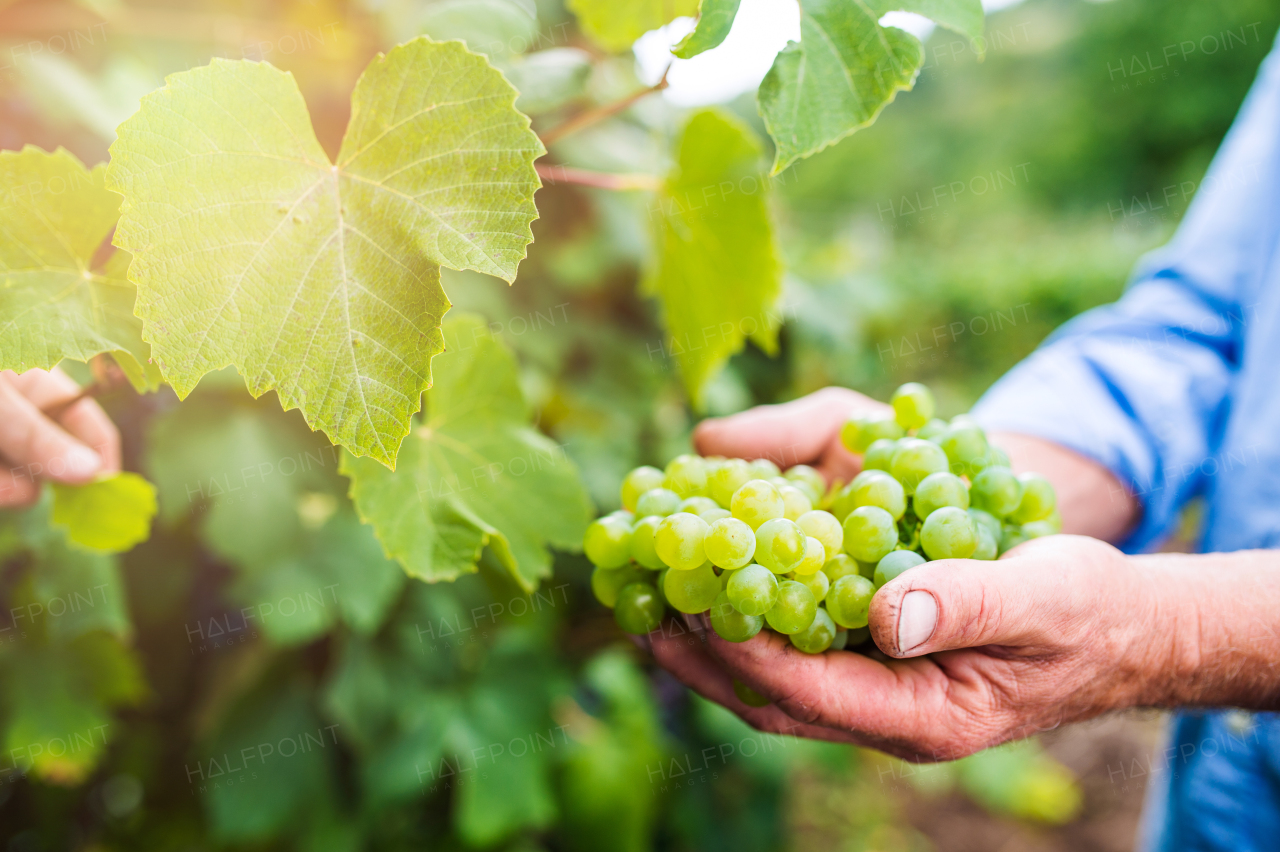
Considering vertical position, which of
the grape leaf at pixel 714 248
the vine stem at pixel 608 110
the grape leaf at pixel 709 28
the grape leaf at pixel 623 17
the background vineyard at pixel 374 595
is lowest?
the background vineyard at pixel 374 595

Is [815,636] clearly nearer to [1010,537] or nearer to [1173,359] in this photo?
[1010,537]

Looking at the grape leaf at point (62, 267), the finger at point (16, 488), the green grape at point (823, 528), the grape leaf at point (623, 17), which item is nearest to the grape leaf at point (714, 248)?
the grape leaf at point (623, 17)

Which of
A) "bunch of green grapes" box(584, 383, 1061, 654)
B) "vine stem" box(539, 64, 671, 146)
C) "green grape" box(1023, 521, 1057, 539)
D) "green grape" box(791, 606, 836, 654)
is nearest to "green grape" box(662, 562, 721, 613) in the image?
"bunch of green grapes" box(584, 383, 1061, 654)

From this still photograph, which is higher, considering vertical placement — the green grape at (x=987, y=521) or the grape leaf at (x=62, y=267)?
the grape leaf at (x=62, y=267)

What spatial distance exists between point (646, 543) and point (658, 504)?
0.17 ft

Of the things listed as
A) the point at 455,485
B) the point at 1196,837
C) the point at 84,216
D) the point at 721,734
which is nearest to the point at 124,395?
the point at 84,216

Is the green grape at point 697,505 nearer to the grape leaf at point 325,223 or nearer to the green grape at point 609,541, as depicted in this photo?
the green grape at point 609,541

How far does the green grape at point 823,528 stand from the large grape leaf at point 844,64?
15.0 inches

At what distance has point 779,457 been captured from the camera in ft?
3.85

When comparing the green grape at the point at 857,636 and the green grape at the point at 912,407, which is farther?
the green grape at the point at 912,407

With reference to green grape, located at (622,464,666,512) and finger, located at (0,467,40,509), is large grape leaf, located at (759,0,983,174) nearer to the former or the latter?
green grape, located at (622,464,666,512)

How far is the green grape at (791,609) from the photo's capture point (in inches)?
30.0

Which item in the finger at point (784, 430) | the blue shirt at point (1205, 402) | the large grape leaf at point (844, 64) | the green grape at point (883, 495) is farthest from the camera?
the blue shirt at point (1205, 402)

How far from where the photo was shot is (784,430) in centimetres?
116
